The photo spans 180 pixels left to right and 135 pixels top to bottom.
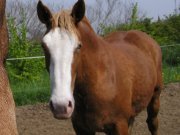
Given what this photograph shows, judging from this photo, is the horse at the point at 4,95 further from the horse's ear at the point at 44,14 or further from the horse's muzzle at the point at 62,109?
the horse's ear at the point at 44,14

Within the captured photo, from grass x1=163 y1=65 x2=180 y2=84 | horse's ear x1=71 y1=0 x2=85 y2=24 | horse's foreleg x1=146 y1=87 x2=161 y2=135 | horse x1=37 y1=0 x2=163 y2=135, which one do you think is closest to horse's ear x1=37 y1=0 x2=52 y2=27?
horse x1=37 y1=0 x2=163 y2=135

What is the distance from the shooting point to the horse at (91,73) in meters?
2.64

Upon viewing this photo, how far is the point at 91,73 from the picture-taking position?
3.29 metres

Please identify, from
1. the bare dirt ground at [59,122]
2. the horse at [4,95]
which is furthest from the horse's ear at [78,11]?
the bare dirt ground at [59,122]

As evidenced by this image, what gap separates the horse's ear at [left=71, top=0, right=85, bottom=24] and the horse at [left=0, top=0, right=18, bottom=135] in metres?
2.19

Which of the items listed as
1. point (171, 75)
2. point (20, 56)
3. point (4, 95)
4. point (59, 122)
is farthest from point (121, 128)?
point (20, 56)

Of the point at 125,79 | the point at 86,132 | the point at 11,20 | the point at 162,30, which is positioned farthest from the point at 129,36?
the point at 162,30

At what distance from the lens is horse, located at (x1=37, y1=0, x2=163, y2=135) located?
8.66 feet

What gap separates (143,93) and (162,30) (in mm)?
13156

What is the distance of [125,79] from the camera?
3.76 metres

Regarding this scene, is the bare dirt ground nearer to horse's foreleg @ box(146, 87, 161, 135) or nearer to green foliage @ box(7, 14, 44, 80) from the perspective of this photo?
horse's foreleg @ box(146, 87, 161, 135)

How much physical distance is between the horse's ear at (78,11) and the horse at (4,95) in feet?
7.19

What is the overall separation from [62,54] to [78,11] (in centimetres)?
44

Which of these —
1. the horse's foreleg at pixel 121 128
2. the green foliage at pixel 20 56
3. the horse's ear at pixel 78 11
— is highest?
the horse's ear at pixel 78 11
